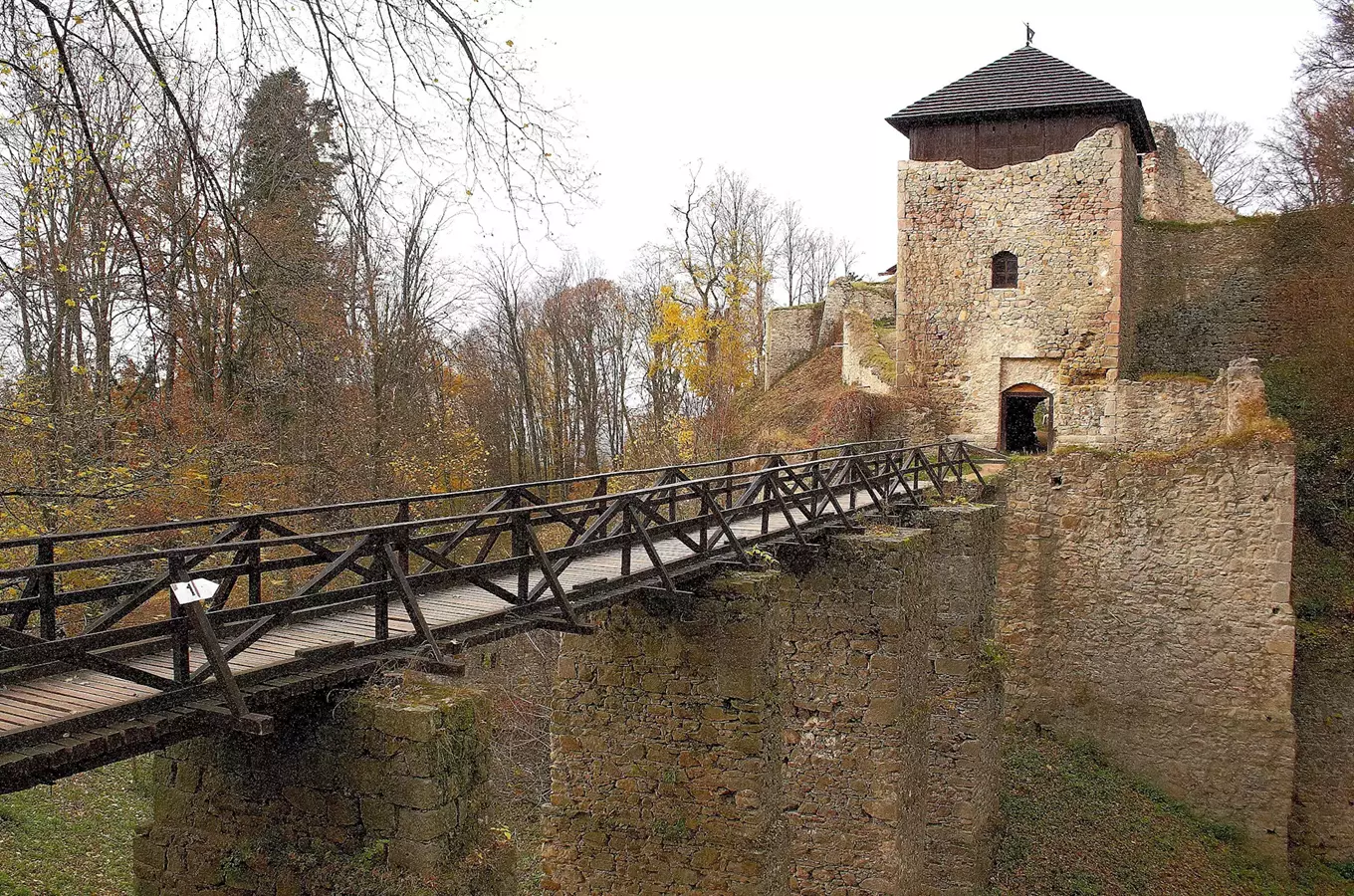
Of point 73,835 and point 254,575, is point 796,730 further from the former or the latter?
point 73,835

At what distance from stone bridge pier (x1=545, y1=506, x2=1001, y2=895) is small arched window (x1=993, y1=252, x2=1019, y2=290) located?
30.3 ft

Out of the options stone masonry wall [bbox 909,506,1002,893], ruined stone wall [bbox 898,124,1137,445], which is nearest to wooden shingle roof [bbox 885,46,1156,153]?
ruined stone wall [bbox 898,124,1137,445]

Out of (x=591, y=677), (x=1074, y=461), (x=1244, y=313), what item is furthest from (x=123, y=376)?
(x=1244, y=313)

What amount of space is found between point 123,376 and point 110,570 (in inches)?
150

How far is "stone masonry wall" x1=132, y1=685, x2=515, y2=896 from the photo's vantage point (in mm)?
4922

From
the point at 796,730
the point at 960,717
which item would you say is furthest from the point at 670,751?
the point at 960,717

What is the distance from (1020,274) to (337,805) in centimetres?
1979

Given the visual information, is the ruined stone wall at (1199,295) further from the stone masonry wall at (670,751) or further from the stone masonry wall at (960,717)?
the stone masonry wall at (670,751)

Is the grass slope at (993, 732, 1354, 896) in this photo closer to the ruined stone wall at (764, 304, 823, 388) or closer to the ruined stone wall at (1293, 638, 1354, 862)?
the ruined stone wall at (1293, 638, 1354, 862)

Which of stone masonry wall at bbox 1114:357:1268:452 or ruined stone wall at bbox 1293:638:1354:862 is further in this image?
stone masonry wall at bbox 1114:357:1268:452

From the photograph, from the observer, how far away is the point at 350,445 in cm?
1786

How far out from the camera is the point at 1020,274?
21.6m

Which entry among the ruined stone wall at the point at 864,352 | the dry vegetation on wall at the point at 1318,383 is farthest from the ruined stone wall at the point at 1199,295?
the ruined stone wall at the point at 864,352

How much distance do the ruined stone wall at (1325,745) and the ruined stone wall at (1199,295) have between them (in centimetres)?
791
